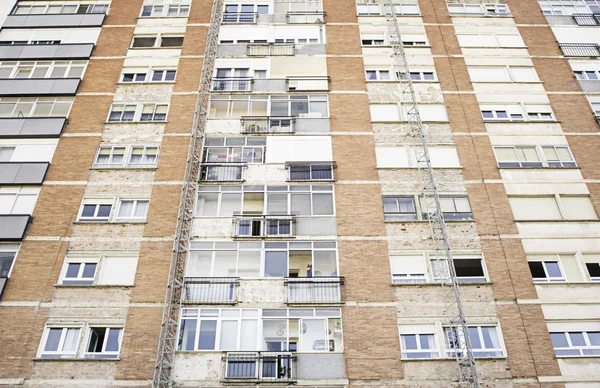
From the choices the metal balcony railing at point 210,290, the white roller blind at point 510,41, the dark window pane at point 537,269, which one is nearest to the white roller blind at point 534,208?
the dark window pane at point 537,269

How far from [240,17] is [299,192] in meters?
13.1

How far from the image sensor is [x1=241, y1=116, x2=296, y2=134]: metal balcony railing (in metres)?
25.6

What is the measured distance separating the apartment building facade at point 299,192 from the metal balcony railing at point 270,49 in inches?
6.8

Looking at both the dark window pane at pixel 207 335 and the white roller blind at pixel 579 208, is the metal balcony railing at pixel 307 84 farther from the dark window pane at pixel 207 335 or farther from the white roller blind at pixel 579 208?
the dark window pane at pixel 207 335

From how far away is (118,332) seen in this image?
19.8m

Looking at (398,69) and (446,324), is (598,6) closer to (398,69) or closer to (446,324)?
(398,69)

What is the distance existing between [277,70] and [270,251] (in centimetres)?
1113

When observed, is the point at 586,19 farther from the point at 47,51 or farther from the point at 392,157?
the point at 47,51

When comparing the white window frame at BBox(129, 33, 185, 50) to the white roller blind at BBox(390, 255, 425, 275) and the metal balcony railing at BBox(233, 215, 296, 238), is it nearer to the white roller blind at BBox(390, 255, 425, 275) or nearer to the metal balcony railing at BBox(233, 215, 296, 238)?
the metal balcony railing at BBox(233, 215, 296, 238)

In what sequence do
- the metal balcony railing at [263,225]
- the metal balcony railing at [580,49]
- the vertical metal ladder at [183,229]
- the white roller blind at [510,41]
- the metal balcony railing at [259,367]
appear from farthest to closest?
the white roller blind at [510,41] < the metal balcony railing at [580,49] < the metal balcony railing at [263,225] < the vertical metal ladder at [183,229] < the metal balcony railing at [259,367]

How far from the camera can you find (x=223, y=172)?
24156 millimetres

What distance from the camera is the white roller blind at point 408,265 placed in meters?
21.2

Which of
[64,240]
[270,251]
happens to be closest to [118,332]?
[64,240]

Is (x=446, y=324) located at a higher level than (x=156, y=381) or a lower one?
higher
